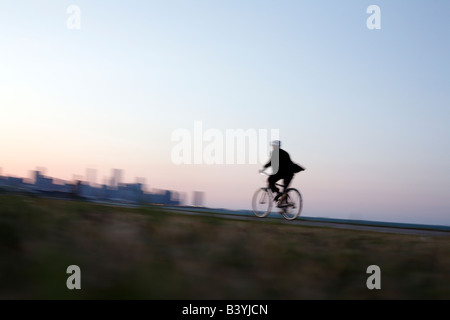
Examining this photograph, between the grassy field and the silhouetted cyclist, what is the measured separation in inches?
286

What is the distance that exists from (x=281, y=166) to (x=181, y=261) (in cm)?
979

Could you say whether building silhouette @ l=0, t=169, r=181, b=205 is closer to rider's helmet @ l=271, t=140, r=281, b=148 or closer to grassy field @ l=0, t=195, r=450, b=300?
grassy field @ l=0, t=195, r=450, b=300

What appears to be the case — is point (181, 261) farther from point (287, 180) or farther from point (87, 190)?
point (287, 180)

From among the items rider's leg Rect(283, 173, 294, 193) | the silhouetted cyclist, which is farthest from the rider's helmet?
rider's leg Rect(283, 173, 294, 193)

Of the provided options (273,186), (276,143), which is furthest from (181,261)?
(273,186)

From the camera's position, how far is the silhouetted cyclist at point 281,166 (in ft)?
41.4

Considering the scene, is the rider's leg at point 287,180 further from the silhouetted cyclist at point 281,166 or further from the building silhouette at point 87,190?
the building silhouette at point 87,190

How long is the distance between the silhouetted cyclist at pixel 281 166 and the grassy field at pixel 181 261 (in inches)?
286

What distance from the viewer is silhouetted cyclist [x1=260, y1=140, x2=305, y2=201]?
12.6 meters

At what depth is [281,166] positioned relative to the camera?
12.9 meters

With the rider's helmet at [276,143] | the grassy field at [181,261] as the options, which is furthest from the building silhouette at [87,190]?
the rider's helmet at [276,143]
